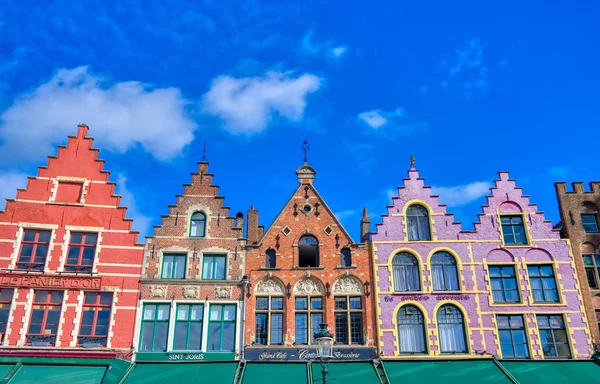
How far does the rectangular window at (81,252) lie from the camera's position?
21.5m

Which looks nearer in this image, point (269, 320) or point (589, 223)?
point (269, 320)

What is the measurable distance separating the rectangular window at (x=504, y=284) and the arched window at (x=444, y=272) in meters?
1.51

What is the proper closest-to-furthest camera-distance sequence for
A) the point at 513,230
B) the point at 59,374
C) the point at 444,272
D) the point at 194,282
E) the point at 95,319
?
the point at 59,374, the point at 95,319, the point at 194,282, the point at 444,272, the point at 513,230

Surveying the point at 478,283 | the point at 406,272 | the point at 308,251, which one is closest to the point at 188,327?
the point at 308,251

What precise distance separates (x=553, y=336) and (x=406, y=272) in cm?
598

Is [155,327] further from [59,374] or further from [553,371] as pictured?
[553,371]

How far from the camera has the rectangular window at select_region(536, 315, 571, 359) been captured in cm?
2100

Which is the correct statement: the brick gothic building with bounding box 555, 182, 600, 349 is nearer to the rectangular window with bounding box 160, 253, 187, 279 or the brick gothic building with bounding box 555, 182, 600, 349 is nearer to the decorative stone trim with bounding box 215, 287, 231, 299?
the decorative stone trim with bounding box 215, 287, 231, 299

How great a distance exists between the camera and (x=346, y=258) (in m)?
22.8

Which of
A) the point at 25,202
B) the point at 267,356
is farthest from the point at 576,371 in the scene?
the point at 25,202

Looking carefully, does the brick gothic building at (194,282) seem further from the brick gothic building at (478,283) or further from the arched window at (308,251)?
the brick gothic building at (478,283)

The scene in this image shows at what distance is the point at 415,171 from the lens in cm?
2422

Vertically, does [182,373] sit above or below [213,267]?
below

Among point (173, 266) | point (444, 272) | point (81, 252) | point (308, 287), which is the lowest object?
point (308, 287)
